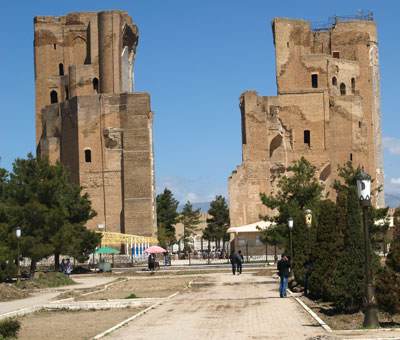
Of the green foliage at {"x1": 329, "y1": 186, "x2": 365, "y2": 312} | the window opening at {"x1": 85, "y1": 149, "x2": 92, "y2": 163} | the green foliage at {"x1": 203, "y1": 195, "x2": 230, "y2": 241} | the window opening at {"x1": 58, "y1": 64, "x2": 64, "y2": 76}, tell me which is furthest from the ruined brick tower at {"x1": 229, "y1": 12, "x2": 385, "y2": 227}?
the green foliage at {"x1": 329, "y1": 186, "x2": 365, "y2": 312}

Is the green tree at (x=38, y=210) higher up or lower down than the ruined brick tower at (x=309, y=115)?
lower down

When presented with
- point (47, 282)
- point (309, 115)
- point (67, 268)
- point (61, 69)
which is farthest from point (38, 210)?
point (61, 69)

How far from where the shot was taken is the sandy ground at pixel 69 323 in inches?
536

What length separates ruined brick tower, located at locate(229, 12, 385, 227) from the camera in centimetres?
5838

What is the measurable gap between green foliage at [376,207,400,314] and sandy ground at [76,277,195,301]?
988 cm

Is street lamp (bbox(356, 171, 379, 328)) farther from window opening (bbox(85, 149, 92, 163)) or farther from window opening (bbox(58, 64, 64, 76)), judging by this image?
window opening (bbox(58, 64, 64, 76))

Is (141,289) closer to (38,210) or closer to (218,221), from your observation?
(38,210)

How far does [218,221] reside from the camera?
8094 cm

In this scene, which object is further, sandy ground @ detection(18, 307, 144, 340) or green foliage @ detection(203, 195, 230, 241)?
green foliage @ detection(203, 195, 230, 241)

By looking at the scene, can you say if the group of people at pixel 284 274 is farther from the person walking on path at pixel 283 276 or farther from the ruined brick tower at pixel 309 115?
the ruined brick tower at pixel 309 115

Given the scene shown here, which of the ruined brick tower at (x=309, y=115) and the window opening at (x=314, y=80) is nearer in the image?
the ruined brick tower at (x=309, y=115)

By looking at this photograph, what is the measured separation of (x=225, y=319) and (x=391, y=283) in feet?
11.0

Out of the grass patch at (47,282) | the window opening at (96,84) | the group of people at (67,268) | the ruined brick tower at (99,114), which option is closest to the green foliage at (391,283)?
the grass patch at (47,282)

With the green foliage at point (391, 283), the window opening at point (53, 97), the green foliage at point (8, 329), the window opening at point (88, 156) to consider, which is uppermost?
the window opening at point (53, 97)
